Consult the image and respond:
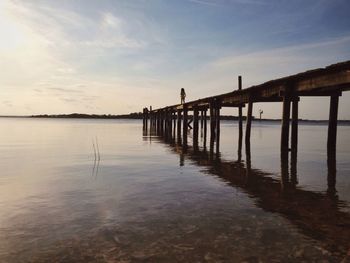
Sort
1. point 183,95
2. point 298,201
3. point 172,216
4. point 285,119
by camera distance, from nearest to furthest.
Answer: point 172,216
point 298,201
point 285,119
point 183,95

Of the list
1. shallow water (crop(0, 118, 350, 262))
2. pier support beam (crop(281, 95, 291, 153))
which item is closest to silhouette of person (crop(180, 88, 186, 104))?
pier support beam (crop(281, 95, 291, 153))

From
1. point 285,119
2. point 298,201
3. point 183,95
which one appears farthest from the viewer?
point 183,95

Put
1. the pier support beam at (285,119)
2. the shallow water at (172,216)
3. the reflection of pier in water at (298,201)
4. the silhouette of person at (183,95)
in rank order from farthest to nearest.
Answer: the silhouette of person at (183,95) < the pier support beam at (285,119) < the reflection of pier in water at (298,201) < the shallow water at (172,216)

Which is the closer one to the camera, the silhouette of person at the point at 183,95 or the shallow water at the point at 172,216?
the shallow water at the point at 172,216

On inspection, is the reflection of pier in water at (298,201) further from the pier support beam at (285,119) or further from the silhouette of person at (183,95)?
the silhouette of person at (183,95)

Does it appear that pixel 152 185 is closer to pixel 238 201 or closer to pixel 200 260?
pixel 238 201

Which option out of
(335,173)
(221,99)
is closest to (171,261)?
(335,173)

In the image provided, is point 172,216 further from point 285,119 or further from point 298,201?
point 285,119

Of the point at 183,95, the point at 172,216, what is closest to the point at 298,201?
the point at 172,216

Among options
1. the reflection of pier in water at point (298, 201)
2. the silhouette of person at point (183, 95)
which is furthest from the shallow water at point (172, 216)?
the silhouette of person at point (183, 95)

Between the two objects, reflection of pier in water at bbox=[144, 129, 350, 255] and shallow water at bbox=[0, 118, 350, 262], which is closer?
shallow water at bbox=[0, 118, 350, 262]

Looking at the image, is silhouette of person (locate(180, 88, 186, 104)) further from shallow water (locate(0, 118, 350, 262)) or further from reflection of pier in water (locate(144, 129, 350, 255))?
shallow water (locate(0, 118, 350, 262))

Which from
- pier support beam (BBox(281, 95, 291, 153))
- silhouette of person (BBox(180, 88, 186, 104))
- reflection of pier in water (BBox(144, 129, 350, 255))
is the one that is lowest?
reflection of pier in water (BBox(144, 129, 350, 255))

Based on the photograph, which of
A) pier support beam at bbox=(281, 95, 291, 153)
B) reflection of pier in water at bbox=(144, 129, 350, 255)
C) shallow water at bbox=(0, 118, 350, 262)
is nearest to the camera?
shallow water at bbox=(0, 118, 350, 262)
